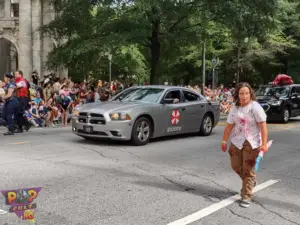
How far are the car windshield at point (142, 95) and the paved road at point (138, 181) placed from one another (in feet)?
3.89

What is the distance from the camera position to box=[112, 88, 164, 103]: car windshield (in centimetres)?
1084

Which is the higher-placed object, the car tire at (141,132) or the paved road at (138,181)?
the car tire at (141,132)

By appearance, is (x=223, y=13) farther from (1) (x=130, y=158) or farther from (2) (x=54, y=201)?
(2) (x=54, y=201)

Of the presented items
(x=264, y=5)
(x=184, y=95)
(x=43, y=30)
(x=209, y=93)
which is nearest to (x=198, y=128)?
(x=184, y=95)

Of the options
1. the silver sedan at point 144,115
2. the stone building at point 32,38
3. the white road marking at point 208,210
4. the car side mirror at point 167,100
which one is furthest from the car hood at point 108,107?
the stone building at point 32,38

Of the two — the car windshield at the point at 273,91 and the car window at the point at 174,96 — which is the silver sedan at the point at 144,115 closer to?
the car window at the point at 174,96

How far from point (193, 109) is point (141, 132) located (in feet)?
7.28

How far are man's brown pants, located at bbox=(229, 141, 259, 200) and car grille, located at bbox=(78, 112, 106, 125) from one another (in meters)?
4.69

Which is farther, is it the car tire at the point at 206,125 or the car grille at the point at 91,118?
the car tire at the point at 206,125

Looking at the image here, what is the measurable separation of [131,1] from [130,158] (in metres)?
10.4

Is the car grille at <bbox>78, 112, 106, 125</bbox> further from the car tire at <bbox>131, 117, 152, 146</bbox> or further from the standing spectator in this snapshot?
the standing spectator

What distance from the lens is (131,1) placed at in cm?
1730

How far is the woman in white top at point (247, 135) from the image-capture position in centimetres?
541

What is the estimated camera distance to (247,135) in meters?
5.46
